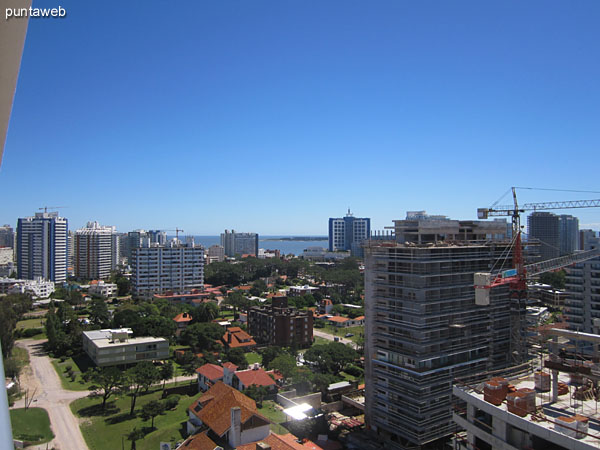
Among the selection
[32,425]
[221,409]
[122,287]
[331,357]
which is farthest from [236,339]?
[122,287]

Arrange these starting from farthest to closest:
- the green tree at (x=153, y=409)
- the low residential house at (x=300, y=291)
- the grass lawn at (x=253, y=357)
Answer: the low residential house at (x=300, y=291) → the grass lawn at (x=253, y=357) → the green tree at (x=153, y=409)

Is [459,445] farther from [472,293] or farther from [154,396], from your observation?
[154,396]

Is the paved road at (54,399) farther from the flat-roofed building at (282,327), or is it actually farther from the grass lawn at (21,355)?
the flat-roofed building at (282,327)

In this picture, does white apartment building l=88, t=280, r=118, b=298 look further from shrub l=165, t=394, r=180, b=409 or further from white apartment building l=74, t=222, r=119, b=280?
shrub l=165, t=394, r=180, b=409

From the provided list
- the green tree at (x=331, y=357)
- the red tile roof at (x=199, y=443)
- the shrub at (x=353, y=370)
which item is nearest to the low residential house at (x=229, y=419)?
the red tile roof at (x=199, y=443)

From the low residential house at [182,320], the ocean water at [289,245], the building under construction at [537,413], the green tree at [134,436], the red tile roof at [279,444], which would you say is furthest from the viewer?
the ocean water at [289,245]

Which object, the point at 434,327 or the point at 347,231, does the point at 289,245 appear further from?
the point at 434,327

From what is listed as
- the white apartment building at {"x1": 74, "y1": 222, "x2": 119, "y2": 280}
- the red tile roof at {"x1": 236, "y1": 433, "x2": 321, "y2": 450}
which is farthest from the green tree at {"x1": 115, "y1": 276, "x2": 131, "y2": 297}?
the red tile roof at {"x1": 236, "y1": 433, "x2": 321, "y2": 450}
